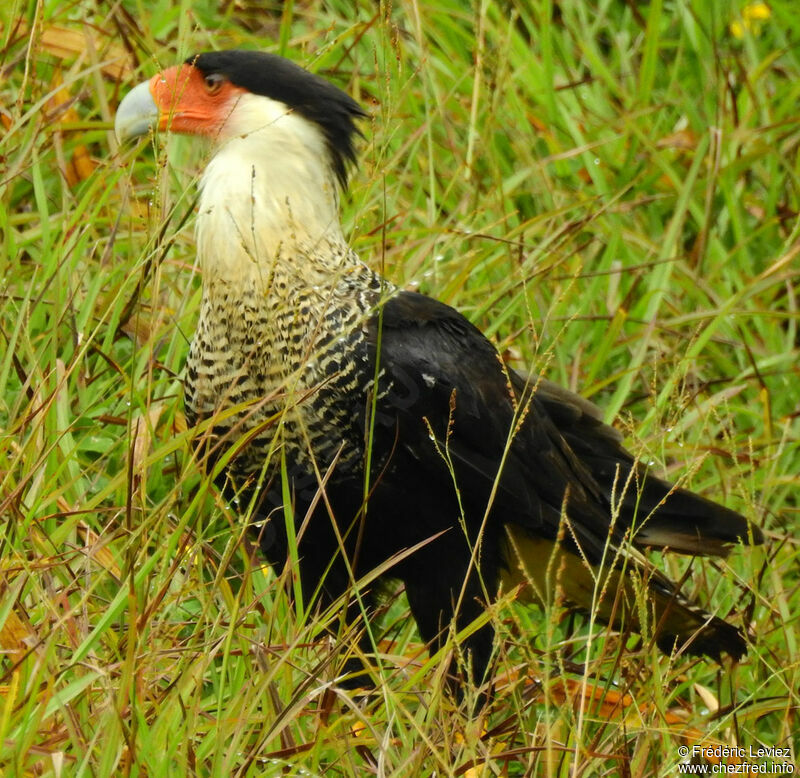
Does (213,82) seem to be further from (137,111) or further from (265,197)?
(265,197)

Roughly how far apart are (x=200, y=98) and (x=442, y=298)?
99cm

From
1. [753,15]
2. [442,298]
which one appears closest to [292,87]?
[442,298]

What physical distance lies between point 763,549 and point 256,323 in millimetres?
1345

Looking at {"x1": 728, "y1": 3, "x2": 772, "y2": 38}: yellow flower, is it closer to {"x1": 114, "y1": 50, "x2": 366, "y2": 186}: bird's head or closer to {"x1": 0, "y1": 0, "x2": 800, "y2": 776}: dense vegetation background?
{"x1": 0, "y1": 0, "x2": 800, "y2": 776}: dense vegetation background

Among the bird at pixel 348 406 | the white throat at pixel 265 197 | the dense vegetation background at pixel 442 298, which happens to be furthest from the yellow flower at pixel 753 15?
the white throat at pixel 265 197

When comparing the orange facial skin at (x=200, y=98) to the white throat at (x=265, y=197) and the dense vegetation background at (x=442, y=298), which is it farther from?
the dense vegetation background at (x=442, y=298)

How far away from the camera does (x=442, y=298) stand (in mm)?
3920

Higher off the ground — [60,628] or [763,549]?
[60,628]

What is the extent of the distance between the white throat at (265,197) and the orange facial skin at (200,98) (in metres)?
0.03

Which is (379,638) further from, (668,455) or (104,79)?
(104,79)

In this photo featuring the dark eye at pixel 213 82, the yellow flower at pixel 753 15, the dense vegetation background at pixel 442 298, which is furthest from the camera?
the yellow flower at pixel 753 15

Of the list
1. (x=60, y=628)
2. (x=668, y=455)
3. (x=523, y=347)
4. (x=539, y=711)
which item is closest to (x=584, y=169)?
(x=523, y=347)

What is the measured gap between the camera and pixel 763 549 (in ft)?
11.2

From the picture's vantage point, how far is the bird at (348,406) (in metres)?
2.93
